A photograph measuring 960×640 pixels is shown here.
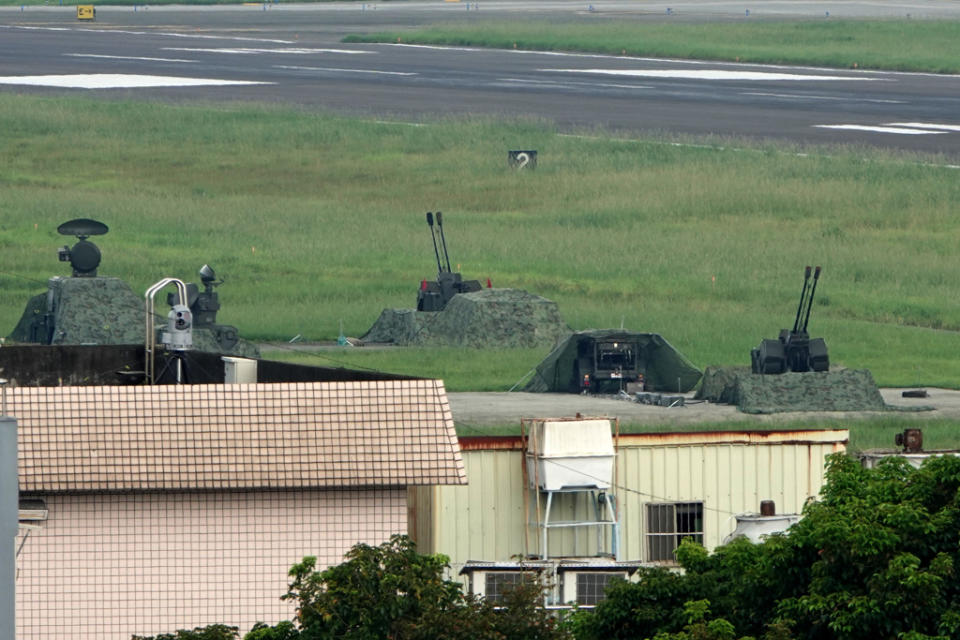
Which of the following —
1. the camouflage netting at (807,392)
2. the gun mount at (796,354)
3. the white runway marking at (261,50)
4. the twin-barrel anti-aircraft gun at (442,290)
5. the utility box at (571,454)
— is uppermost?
the white runway marking at (261,50)

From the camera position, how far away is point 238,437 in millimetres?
23297

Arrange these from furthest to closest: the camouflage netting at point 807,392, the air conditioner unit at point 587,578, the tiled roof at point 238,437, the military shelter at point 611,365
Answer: the military shelter at point 611,365, the camouflage netting at point 807,392, the air conditioner unit at point 587,578, the tiled roof at point 238,437

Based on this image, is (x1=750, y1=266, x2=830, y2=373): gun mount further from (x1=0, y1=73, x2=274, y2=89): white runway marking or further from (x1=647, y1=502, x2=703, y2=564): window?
(x1=0, y1=73, x2=274, y2=89): white runway marking

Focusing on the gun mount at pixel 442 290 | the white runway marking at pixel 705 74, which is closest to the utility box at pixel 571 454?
the gun mount at pixel 442 290

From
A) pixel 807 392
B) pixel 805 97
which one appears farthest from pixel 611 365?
pixel 805 97

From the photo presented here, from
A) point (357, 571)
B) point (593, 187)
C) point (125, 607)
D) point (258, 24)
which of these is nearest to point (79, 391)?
point (125, 607)

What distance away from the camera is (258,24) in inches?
6368

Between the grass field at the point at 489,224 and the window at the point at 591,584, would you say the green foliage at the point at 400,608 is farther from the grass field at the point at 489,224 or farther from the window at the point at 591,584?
the grass field at the point at 489,224

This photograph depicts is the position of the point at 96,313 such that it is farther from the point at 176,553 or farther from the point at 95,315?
the point at 176,553

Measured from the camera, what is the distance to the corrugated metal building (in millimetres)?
31062

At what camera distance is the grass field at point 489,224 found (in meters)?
63.6

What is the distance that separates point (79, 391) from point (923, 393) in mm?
32318

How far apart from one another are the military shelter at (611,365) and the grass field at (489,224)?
1.88m

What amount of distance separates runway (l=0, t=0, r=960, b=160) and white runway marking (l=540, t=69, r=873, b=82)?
0.16 meters
